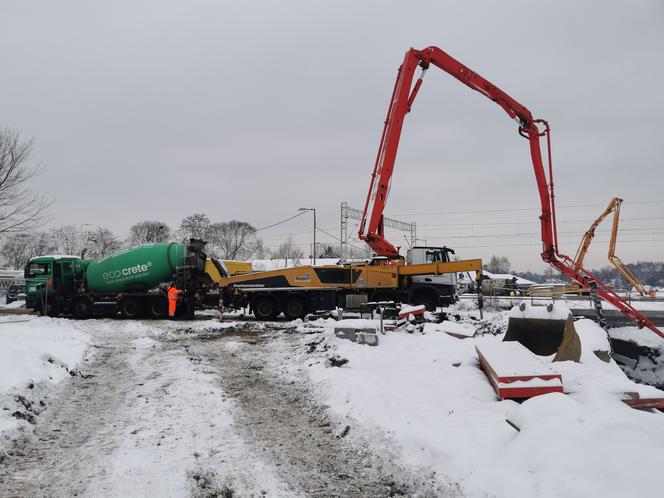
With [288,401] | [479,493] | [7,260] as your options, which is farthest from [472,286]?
[7,260]

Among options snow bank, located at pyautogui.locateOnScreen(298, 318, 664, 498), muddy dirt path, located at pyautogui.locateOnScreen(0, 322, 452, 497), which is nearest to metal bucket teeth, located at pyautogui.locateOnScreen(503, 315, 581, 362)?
snow bank, located at pyautogui.locateOnScreen(298, 318, 664, 498)

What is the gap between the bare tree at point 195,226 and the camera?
69.2 m

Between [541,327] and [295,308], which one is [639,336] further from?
[295,308]

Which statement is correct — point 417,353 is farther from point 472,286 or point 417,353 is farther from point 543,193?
point 472,286

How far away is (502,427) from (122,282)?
19.8 metres

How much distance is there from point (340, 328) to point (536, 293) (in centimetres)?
2038

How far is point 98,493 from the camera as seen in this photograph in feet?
13.0

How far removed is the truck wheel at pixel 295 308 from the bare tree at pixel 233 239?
53.5 m

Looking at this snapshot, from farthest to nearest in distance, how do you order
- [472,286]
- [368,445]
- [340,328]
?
1. [472,286]
2. [340,328]
3. [368,445]

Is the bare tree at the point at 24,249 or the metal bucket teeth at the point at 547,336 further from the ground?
the bare tree at the point at 24,249

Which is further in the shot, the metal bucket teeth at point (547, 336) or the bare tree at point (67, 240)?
the bare tree at point (67, 240)

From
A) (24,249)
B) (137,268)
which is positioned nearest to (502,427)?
(137,268)

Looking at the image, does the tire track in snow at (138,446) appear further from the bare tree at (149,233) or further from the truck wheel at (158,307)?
the bare tree at (149,233)

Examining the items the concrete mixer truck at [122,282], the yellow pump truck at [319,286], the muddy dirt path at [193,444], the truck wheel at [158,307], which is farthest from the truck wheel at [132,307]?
the muddy dirt path at [193,444]
